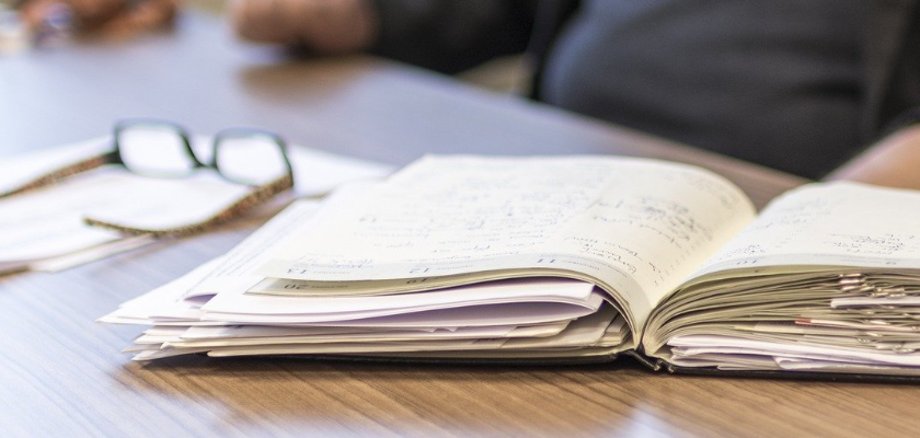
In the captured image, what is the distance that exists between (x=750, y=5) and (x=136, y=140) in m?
0.73

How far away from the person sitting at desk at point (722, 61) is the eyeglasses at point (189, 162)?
0.38 meters

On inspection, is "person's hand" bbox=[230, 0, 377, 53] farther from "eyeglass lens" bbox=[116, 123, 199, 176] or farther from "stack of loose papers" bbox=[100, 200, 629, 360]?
"stack of loose papers" bbox=[100, 200, 629, 360]

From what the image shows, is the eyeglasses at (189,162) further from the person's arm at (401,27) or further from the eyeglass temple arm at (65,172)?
the person's arm at (401,27)

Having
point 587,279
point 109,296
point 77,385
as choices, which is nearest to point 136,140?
point 109,296

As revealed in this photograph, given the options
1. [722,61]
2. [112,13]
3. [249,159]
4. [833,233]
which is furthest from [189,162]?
[112,13]

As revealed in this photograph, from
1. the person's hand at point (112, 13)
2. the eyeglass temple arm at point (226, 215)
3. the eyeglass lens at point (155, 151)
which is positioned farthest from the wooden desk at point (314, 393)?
the person's hand at point (112, 13)

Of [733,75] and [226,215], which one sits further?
[733,75]

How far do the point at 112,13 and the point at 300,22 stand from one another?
40 centimetres

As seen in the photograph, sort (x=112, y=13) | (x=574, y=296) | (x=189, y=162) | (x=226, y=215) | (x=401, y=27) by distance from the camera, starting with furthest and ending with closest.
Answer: (x=112, y=13) < (x=401, y=27) < (x=189, y=162) < (x=226, y=215) < (x=574, y=296)

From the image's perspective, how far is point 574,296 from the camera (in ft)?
1.60

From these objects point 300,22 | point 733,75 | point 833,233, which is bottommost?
point 833,233

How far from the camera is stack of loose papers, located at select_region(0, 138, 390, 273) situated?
0.70 metres

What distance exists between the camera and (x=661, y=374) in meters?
0.52

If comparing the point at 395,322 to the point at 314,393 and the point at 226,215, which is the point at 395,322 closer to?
the point at 314,393
